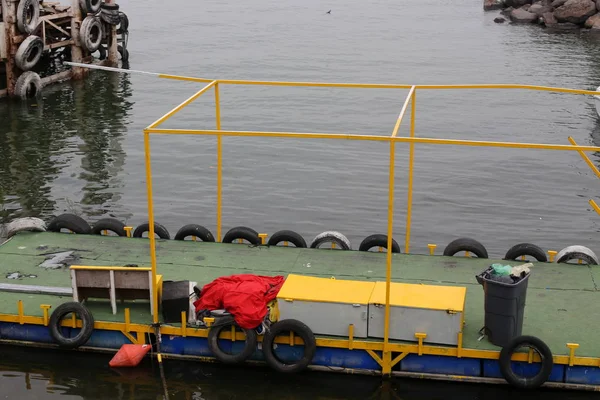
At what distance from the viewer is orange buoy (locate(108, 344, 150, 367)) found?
13.1m

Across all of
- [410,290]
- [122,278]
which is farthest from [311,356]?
[122,278]

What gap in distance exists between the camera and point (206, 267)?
590 inches

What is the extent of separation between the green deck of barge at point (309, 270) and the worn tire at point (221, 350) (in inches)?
45.1

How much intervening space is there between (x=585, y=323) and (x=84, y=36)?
28098 millimetres

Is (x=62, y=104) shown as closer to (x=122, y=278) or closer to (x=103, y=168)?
(x=103, y=168)

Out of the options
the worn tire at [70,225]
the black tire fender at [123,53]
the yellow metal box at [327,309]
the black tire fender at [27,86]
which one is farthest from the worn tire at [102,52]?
the yellow metal box at [327,309]

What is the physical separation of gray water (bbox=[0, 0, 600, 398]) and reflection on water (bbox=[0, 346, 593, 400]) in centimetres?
873

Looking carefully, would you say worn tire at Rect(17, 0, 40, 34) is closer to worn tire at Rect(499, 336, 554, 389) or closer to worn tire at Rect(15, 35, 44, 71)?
worn tire at Rect(15, 35, 44, 71)

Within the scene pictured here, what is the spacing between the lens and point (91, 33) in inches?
1471

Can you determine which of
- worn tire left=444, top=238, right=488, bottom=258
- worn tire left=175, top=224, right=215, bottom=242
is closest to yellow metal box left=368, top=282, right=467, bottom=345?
worn tire left=444, top=238, right=488, bottom=258

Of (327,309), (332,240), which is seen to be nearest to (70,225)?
(332,240)

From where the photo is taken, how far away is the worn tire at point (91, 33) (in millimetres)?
36250

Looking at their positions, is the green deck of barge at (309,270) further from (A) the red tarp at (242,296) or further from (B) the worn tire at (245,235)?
(A) the red tarp at (242,296)

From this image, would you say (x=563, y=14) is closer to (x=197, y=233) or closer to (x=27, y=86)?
(x=27, y=86)
